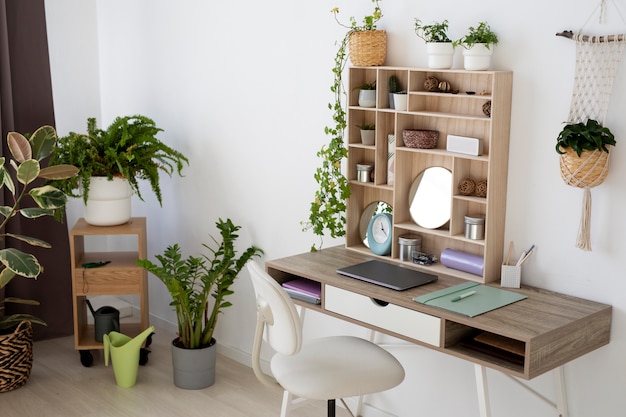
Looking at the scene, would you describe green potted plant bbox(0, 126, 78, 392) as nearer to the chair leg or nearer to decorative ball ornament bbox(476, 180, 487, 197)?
the chair leg

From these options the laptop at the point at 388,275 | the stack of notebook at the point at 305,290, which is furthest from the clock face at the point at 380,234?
the stack of notebook at the point at 305,290

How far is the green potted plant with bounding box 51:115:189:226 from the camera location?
3.77 m

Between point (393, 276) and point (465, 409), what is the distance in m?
0.63

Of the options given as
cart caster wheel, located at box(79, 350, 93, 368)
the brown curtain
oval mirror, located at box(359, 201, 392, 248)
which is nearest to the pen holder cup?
oval mirror, located at box(359, 201, 392, 248)

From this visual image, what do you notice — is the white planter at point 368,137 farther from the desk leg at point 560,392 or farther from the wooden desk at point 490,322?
the desk leg at point 560,392

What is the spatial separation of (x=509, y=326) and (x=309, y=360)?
0.69 metres

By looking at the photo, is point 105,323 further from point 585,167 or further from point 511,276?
point 585,167

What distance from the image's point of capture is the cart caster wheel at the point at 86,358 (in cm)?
398

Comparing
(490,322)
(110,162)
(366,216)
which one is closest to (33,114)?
(110,162)

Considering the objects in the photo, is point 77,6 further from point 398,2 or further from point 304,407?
point 304,407

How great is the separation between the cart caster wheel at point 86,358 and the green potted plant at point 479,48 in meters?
2.35

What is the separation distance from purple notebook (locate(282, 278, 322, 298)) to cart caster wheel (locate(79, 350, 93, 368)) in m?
1.39

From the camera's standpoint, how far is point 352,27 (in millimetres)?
3119

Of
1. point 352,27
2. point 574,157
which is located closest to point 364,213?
point 352,27
